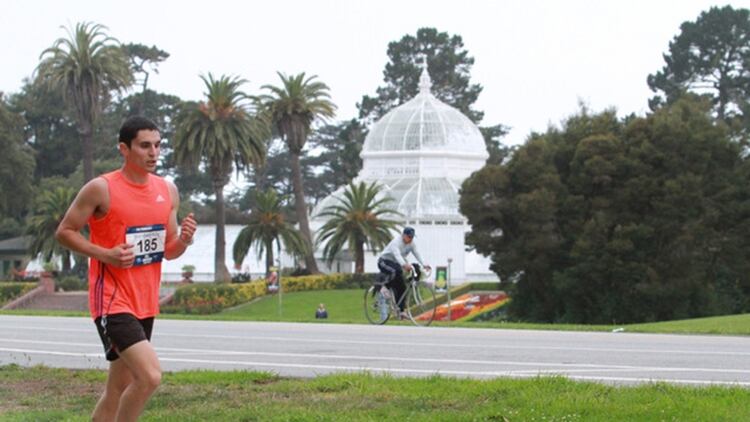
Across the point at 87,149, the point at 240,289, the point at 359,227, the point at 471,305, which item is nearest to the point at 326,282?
the point at 359,227

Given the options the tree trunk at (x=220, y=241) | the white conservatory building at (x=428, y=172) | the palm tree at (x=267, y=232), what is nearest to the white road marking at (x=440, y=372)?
the palm tree at (x=267, y=232)

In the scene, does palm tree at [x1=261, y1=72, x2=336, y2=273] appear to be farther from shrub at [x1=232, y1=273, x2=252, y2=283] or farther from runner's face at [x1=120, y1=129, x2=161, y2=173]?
runner's face at [x1=120, y1=129, x2=161, y2=173]

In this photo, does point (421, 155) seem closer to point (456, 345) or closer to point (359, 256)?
point (359, 256)

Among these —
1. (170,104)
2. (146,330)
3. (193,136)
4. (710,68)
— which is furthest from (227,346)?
(170,104)

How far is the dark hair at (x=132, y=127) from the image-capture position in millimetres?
7844

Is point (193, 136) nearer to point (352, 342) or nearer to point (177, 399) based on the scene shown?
point (352, 342)

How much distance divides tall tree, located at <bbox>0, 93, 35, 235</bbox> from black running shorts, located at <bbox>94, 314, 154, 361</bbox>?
276ft

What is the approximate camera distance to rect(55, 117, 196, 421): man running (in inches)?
295

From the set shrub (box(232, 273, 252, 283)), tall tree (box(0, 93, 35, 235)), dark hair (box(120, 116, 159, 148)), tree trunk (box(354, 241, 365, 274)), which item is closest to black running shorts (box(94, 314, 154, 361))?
dark hair (box(120, 116, 159, 148))

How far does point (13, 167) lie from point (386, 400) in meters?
83.9

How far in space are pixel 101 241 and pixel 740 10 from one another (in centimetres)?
9998

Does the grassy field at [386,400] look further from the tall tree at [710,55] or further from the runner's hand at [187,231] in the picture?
the tall tree at [710,55]

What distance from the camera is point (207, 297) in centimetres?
6156

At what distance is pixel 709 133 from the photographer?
53.7 metres
